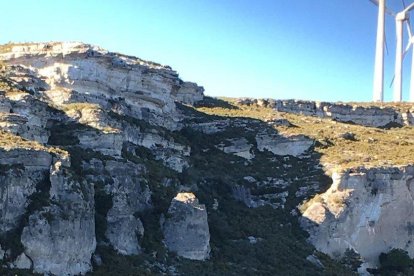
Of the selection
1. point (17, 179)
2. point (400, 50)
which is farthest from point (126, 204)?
point (400, 50)

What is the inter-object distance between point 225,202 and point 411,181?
703 inches

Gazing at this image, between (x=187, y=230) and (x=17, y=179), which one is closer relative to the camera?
(x=17, y=179)

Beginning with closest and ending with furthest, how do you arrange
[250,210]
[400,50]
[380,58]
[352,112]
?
[250,210] < [352,112] < [380,58] < [400,50]

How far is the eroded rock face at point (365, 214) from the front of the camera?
55.3 m

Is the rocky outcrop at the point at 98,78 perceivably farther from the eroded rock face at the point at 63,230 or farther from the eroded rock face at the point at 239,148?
the eroded rock face at the point at 63,230

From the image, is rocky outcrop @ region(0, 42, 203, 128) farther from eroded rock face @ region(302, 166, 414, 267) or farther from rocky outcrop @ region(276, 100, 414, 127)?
rocky outcrop @ region(276, 100, 414, 127)

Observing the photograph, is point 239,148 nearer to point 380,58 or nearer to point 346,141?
point 346,141

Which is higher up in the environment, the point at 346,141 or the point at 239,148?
the point at 346,141

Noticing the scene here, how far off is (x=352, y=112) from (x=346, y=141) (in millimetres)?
24808

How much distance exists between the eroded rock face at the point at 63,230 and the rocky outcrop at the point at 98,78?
54.0 ft

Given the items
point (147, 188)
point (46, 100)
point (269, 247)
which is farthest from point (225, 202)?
point (46, 100)

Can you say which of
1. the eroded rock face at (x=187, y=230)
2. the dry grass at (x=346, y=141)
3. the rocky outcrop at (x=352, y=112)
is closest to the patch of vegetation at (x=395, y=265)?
the dry grass at (x=346, y=141)

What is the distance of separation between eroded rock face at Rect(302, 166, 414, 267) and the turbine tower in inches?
1794

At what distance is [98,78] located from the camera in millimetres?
58500
